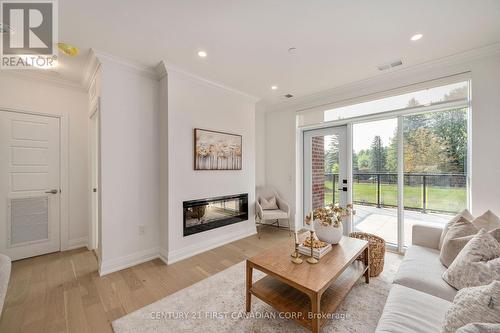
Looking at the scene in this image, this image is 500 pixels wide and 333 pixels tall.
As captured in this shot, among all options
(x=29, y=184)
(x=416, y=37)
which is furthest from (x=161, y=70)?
(x=416, y=37)

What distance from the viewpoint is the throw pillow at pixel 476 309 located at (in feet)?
2.94

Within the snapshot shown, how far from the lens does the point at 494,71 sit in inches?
92.9

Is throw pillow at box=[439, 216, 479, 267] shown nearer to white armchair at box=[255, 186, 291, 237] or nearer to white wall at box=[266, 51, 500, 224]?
white wall at box=[266, 51, 500, 224]

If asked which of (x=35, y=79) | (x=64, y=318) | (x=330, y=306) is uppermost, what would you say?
(x=35, y=79)

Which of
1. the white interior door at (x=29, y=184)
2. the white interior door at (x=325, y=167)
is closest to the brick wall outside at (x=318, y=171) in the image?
the white interior door at (x=325, y=167)

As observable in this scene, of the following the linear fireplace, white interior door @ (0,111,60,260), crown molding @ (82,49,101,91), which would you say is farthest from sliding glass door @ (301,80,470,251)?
white interior door @ (0,111,60,260)

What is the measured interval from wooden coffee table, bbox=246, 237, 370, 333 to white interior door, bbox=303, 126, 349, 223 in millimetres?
1808

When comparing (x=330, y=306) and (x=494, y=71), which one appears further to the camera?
(x=494, y=71)

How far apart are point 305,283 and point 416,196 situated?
2.61 m

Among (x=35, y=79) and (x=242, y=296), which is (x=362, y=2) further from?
(x=35, y=79)

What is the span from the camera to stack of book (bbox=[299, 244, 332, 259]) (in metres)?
1.84

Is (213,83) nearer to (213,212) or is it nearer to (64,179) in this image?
(213,212)

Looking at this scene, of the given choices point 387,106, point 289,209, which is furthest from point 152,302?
point 387,106

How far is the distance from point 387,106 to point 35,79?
5242 millimetres
